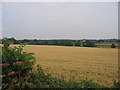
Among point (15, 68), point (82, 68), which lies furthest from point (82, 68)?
point (15, 68)

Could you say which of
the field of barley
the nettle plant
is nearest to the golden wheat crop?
the field of barley

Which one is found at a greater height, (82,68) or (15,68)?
(15,68)

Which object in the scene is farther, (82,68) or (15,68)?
(82,68)

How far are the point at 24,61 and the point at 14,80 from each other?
61 cm

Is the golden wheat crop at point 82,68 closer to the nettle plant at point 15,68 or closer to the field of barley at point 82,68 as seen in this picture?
the field of barley at point 82,68

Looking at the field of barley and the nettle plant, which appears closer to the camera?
the nettle plant

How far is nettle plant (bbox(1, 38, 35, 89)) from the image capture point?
12.9ft

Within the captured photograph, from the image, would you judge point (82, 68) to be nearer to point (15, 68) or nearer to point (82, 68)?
point (82, 68)

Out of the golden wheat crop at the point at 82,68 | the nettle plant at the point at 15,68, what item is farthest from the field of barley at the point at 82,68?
the nettle plant at the point at 15,68

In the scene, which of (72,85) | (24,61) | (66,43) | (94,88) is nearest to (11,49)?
(24,61)

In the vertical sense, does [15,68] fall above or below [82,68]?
above

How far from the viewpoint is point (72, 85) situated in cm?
381

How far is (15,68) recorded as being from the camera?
4.12 meters

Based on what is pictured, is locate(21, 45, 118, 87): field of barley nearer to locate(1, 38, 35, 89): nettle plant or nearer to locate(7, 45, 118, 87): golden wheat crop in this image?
locate(7, 45, 118, 87): golden wheat crop
